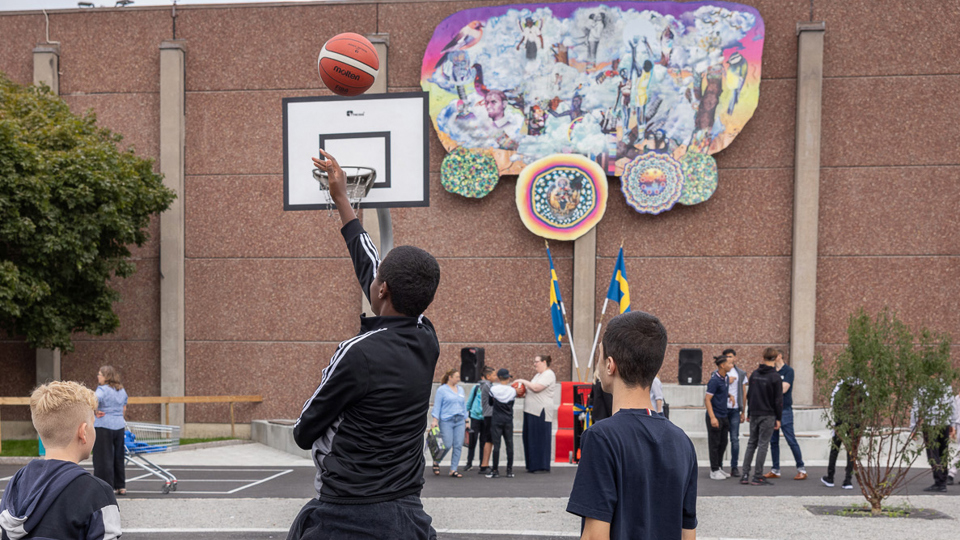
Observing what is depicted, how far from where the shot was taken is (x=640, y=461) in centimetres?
290

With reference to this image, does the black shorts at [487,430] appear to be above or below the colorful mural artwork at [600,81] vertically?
below

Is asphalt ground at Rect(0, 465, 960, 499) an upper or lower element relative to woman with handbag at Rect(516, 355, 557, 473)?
lower

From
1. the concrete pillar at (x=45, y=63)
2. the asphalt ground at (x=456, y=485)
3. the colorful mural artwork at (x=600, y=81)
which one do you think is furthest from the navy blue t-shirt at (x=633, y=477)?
the concrete pillar at (x=45, y=63)

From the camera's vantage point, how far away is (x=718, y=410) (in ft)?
41.1

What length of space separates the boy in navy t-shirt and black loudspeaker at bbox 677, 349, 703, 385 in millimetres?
14790

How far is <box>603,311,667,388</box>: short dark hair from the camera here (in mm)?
3006

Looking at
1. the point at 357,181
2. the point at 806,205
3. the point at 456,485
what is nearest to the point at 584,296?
the point at 806,205

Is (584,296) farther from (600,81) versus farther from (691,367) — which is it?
(600,81)

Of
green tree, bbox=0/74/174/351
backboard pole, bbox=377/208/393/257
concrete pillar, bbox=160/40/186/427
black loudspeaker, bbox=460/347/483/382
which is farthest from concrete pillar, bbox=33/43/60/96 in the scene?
Answer: backboard pole, bbox=377/208/393/257

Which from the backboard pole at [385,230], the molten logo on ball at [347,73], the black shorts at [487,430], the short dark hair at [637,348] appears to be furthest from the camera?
the black shorts at [487,430]

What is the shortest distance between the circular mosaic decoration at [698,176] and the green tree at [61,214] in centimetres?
1108

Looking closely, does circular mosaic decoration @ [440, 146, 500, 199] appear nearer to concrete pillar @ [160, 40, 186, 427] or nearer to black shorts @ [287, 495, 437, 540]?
concrete pillar @ [160, 40, 186, 427]

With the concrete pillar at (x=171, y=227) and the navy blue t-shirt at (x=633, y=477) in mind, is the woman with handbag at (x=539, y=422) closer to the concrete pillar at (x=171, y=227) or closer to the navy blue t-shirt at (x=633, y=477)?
the concrete pillar at (x=171, y=227)

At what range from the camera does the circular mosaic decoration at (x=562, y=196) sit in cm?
1848
